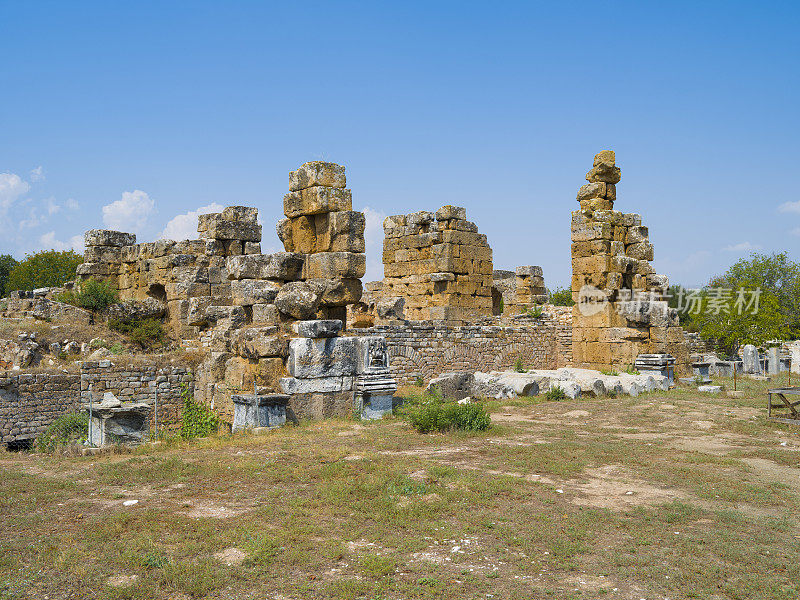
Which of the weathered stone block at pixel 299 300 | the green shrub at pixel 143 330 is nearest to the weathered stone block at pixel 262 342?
the weathered stone block at pixel 299 300

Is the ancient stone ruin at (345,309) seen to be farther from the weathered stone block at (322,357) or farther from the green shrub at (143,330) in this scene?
the green shrub at (143,330)

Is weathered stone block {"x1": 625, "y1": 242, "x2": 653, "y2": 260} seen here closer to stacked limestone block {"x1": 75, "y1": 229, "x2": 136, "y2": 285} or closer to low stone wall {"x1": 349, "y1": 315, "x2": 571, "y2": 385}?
low stone wall {"x1": 349, "y1": 315, "x2": 571, "y2": 385}

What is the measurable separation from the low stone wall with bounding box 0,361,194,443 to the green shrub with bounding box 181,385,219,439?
5.3 inches

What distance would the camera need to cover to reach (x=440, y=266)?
19.0 metres

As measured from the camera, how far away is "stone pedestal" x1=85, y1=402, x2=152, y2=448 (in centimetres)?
938

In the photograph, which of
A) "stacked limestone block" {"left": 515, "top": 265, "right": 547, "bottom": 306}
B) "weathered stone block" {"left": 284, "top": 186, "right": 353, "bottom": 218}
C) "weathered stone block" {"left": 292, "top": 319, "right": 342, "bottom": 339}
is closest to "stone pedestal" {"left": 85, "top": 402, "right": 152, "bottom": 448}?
"weathered stone block" {"left": 292, "top": 319, "right": 342, "bottom": 339}

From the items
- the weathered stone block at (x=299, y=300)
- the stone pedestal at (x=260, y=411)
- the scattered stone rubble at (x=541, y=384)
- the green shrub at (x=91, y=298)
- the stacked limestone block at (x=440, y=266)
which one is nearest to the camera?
the stone pedestal at (x=260, y=411)

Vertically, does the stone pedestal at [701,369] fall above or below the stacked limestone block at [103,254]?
below

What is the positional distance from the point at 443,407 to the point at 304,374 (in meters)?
2.30

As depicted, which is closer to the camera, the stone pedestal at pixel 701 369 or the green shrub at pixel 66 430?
the green shrub at pixel 66 430

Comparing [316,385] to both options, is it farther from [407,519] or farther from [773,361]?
[773,361]

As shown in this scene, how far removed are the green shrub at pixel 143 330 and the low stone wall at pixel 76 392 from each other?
3.82m

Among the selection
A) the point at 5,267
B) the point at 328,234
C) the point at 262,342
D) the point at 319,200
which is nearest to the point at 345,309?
the point at 328,234

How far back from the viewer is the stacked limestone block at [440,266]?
19000 millimetres
